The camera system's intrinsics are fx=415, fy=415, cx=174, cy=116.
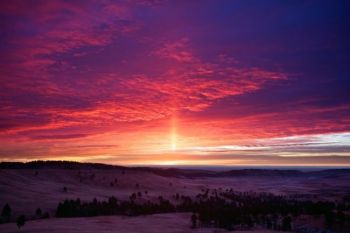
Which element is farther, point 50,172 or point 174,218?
point 50,172

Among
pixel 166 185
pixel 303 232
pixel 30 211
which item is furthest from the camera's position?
pixel 166 185

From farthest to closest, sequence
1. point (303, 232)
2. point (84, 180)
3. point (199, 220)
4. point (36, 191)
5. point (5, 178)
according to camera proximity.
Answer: point (84, 180) → point (5, 178) → point (36, 191) → point (199, 220) → point (303, 232)

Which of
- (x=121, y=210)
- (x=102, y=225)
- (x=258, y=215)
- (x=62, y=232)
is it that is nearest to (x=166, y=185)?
(x=121, y=210)

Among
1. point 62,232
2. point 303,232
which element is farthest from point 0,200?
point 303,232

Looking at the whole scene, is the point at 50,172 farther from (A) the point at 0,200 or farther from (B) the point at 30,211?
(B) the point at 30,211

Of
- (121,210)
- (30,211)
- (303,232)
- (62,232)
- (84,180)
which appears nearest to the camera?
(62,232)

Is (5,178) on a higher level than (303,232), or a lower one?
higher

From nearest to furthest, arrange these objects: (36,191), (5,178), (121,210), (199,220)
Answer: (199,220) < (121,210) < (36,191) < (5,178)

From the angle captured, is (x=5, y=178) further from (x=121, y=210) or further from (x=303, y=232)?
(x=303, y=232)

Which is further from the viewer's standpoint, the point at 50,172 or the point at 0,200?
the point at 50,172
